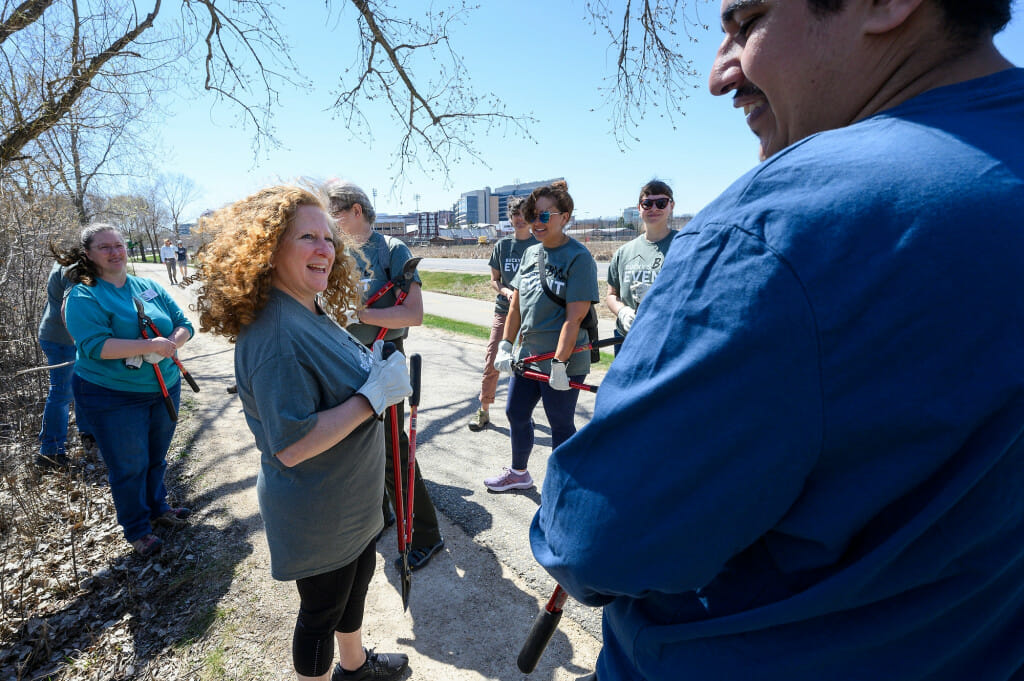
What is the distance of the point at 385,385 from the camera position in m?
2.03

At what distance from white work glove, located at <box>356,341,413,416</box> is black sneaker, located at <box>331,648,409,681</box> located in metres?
1.25

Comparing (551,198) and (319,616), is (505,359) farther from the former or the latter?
(319,616)

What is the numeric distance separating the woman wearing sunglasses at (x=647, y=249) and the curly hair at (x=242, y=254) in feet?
9.86

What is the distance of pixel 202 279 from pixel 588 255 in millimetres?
2336

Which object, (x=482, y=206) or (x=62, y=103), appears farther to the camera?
(x=482, y=206)

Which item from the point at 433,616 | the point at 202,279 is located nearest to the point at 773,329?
the point at 202,279

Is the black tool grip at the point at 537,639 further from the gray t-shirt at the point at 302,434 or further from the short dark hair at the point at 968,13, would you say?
the short dark hair at the point at 968,13

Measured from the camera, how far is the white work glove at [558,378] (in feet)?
11.7

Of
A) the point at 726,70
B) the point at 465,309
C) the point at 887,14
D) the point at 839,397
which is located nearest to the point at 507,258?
the point at 726,70

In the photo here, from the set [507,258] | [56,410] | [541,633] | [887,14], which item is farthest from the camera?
[507,258]

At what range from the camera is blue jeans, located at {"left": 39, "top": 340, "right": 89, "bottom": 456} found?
464cm

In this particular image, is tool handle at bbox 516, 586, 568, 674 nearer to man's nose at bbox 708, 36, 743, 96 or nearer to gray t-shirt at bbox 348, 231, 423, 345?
man's nose at bbox 708, 36, 743, 96

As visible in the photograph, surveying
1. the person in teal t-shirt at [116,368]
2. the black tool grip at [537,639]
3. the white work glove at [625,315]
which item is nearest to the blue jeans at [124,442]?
the person in teal t-shirt at [116,368]

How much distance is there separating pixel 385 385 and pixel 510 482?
7.37ft
